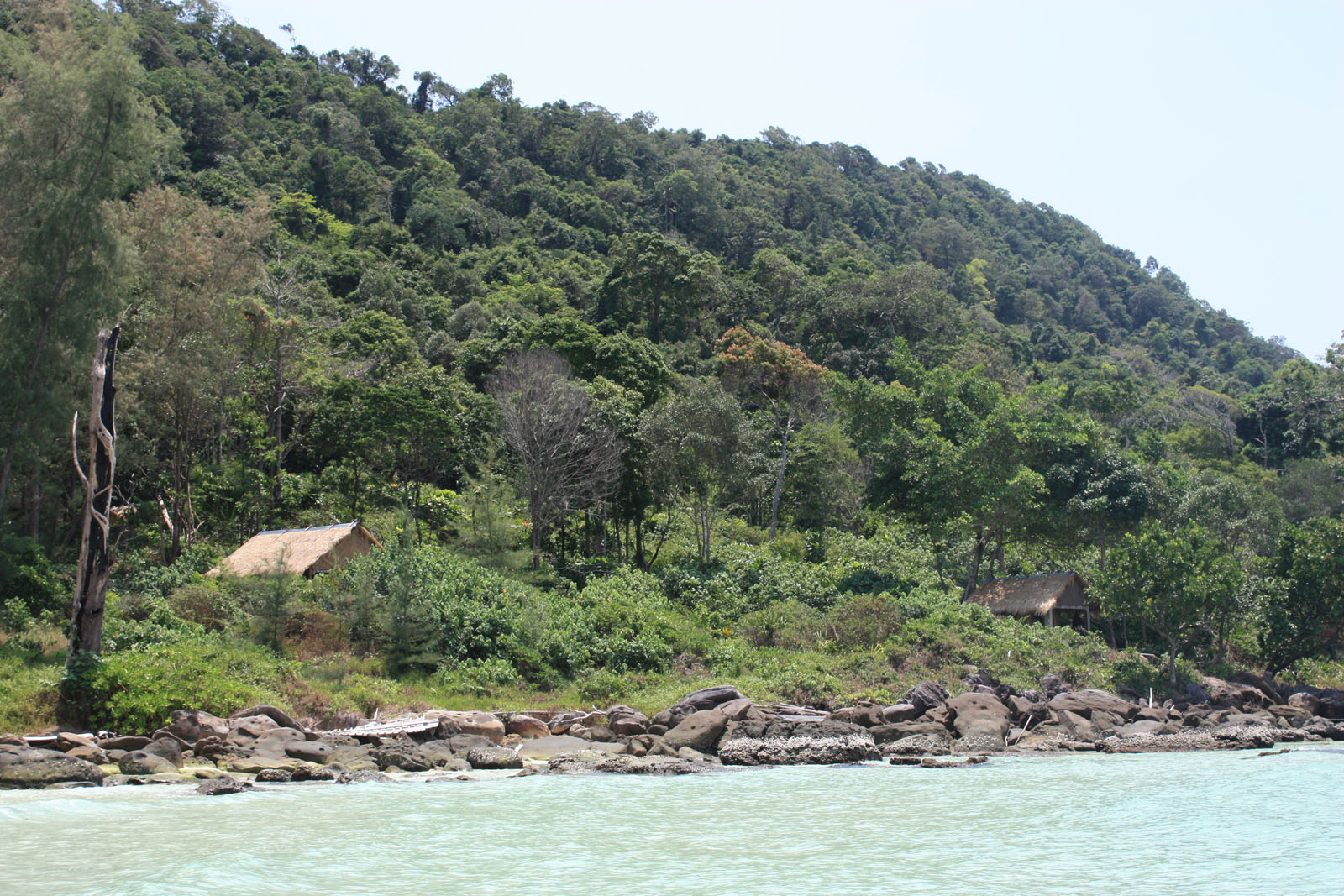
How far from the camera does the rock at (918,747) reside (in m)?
14.4

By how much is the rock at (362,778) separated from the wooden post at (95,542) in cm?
426

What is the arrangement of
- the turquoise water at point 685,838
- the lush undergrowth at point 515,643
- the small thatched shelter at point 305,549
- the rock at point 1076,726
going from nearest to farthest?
the turquoise water at point 685,838 < the lush undergrowth at point 515,643 < the rock at point 1076,726 < the small thatched shelter at point 305,549

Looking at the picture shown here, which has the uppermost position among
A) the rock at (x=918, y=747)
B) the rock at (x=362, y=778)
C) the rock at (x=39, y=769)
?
the rock at (x=39, y=769)

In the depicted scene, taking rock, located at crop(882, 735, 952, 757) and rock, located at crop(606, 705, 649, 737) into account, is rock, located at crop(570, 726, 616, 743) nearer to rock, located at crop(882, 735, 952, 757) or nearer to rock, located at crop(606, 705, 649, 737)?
rock, located at crop(606, 705, 649, 737)

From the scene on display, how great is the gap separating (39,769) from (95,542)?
13.1 feet

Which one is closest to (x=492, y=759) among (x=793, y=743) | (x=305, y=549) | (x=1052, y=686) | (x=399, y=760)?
(x=399, y=760)

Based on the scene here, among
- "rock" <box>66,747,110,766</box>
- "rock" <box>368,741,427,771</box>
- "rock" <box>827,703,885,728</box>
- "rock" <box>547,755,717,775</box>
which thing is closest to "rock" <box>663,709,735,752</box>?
"rock" <box>547,755,717,775</box>

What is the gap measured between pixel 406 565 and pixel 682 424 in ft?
30.5

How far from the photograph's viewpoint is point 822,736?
571 inches

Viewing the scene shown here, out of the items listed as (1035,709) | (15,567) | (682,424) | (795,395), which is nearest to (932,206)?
(795,395)

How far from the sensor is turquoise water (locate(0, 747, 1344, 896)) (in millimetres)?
6891

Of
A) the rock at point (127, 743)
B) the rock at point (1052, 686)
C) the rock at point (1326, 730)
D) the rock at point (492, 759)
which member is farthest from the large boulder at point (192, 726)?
the rock at point (1326, 730)

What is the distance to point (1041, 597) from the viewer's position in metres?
24.8

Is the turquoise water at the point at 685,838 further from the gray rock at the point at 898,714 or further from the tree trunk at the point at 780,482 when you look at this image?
the tree trunk at the point at 780,482
